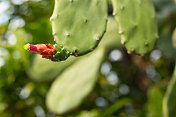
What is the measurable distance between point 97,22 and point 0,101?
105 cm

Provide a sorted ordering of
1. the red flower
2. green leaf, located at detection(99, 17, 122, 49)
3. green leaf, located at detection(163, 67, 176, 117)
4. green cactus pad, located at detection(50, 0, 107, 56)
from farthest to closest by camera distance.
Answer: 1. green leaf, located at detection(99, 17, 122, 49)
2. green leaf, located at detection(163, 67, 176, 117)
3. green cactus pad, located at detection(50, 0, 107, 56)
4. the red flower

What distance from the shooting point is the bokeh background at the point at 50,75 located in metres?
1.50

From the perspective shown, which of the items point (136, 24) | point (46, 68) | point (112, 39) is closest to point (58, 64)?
point (46, 68)

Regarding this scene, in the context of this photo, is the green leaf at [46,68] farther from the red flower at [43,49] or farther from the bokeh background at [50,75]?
the red flower at [43,49]

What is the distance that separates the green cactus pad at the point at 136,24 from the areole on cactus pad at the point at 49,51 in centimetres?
20

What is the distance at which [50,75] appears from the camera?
1.47m

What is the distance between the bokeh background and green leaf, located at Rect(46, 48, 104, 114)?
0.46ft

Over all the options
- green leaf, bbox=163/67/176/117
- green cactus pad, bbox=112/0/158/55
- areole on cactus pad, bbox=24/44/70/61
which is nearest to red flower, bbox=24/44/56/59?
areole on cactus pad, bbox=24/44/70/61

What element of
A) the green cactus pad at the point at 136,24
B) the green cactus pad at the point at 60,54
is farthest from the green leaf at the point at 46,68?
the green cactus pad at the point at 60,54

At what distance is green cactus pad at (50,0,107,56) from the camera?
2.24ft

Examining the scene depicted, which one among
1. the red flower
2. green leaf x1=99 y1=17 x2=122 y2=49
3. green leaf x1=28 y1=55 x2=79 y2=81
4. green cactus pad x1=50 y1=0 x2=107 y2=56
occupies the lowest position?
the red flower

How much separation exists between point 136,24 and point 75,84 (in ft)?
1.91

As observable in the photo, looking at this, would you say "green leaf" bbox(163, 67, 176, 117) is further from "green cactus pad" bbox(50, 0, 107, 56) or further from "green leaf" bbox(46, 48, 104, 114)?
"green cactus pad" bbox(50, 0, 107, 56)

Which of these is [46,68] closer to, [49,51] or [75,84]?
[75,84]
